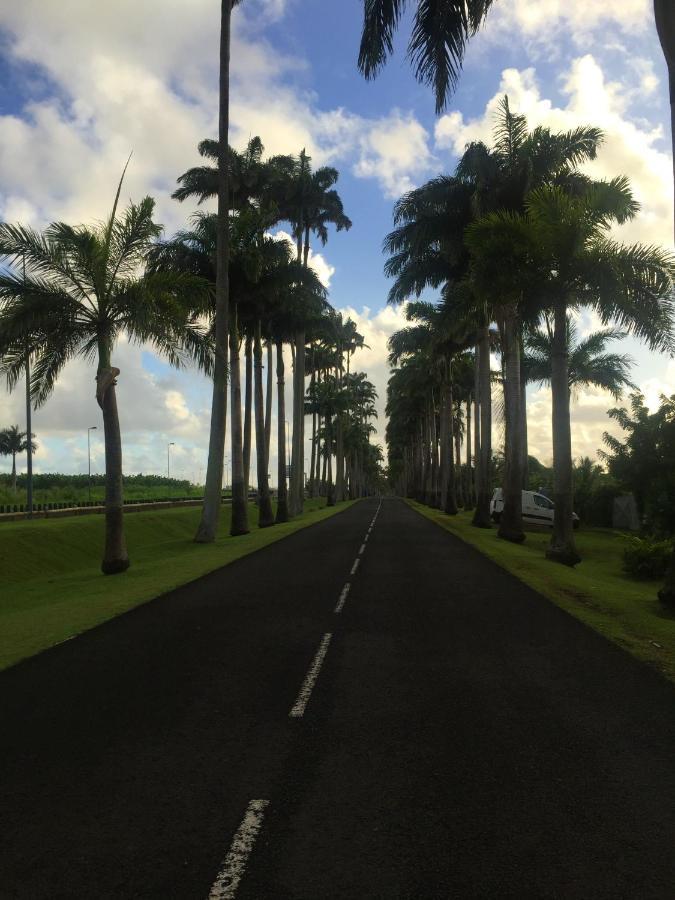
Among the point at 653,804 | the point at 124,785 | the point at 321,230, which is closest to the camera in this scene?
the point at 653,804

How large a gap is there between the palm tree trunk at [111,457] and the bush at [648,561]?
14.5 metres

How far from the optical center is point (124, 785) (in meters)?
4.88

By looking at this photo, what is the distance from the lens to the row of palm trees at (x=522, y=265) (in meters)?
18.6

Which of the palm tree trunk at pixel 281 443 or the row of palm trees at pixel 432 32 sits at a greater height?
the row of palm trees at pixel 432 32

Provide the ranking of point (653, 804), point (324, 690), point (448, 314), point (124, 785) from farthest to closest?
point (448, 314) → point (324, 690) → point (124, 785) → point (653, 804)

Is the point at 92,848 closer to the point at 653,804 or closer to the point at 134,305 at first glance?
the point at 653,804

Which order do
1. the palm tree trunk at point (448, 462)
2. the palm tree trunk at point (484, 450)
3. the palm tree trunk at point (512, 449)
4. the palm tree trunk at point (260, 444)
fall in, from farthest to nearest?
the palm tree trunk at point (448, 462)
the palm tree trunk at point (260, 444)
the palm tree trunk at point (484, 450)
the palm tree trunk at point (512, 449)

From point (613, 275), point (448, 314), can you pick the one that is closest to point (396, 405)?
point (448, 314)

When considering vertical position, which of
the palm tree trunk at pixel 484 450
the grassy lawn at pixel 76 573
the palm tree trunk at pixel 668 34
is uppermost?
the palm tree trunk at pixel 668 34

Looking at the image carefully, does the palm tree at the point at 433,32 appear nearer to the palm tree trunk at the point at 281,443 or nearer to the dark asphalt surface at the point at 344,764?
the dark asphalt surface at the point at 344,764

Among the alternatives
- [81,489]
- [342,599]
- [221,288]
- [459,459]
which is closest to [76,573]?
[342,599]

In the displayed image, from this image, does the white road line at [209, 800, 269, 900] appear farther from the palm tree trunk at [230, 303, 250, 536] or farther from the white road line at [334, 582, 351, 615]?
the palm tree trunk at [230, 303, 250, 536]

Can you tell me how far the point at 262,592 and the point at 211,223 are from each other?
20256 millimetres

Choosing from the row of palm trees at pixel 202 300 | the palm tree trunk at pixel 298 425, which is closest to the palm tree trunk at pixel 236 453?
the row of palm trees at pixel 202 300
